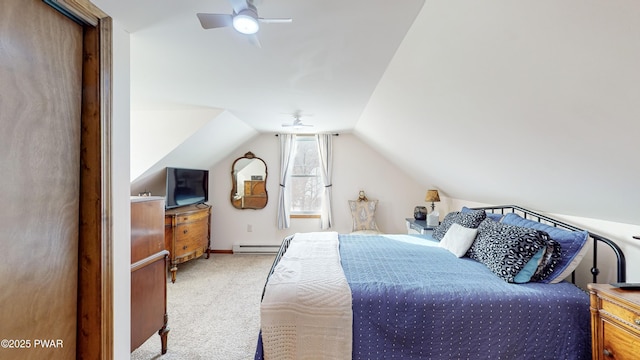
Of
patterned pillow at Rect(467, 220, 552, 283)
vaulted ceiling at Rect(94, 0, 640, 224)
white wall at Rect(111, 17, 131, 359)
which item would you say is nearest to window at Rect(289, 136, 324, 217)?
vaulted ceiling at Rect(94, 0, 640, 224)

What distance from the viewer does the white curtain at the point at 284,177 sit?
4.68m

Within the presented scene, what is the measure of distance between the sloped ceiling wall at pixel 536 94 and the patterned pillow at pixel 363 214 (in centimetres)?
229

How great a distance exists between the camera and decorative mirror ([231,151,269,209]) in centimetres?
477

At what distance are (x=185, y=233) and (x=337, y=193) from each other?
8.36 feet

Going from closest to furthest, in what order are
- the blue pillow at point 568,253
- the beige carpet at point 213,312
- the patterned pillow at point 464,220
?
the blue pillow at point 568,253
the beige carpet at point 213,312
the patterned pillow at point 464,220

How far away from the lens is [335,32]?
1.53 meters

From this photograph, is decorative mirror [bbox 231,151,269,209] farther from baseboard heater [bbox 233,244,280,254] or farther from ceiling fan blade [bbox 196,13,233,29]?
ceiling fan blade [bbox 196,13,233,29]

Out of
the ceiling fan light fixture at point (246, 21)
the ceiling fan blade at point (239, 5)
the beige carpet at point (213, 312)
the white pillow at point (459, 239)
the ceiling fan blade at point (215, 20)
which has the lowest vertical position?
the beige carpet at point (213, 312)

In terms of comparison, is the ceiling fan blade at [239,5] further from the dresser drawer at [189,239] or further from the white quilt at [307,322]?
the dresser drawer at [189,239]

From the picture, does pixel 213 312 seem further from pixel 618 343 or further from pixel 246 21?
pixel 618 343

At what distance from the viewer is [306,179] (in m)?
4.92

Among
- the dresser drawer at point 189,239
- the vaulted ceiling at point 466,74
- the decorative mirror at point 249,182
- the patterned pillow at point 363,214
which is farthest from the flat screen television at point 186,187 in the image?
the patterned pillow at point 363,214

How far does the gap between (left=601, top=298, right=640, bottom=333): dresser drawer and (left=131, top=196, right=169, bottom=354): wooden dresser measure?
2.65 m

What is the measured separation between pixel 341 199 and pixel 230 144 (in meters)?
2.15
